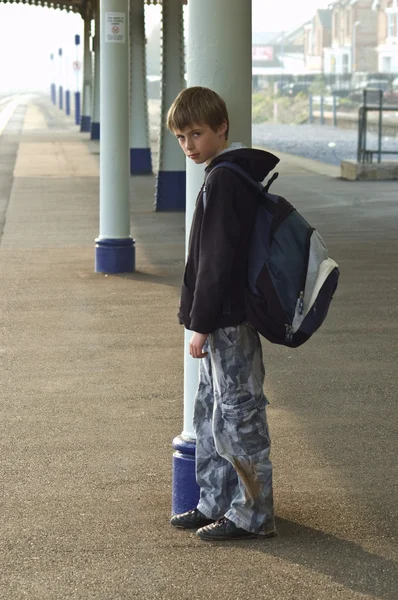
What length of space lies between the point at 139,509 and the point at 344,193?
49.4ft

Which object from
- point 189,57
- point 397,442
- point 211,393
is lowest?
point 397,442

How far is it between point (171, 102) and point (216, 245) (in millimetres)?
14289

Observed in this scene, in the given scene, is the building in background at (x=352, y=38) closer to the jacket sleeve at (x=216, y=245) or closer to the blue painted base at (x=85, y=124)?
the blue painted base at (x=85, y=124)

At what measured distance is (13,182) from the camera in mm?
21625

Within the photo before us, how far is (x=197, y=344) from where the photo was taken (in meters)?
4.15

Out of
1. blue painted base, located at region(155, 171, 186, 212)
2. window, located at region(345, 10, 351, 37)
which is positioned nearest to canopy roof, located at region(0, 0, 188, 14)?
blue painted base, located at region(155, 171, 186, 212)

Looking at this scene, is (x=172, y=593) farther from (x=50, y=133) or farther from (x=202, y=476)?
(x=50, y=133)

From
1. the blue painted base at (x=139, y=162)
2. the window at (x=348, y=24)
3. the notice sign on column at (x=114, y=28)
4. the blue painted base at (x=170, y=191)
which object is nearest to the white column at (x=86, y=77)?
the blue painted base at (x=139, y=162)

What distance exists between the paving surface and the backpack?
805mm

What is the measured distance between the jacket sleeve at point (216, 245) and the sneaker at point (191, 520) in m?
0.81

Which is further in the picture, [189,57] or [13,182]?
[13,182]

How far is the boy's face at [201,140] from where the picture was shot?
4.08 metres

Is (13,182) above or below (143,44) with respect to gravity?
below

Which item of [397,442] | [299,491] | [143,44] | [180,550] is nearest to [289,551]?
[180,550]
